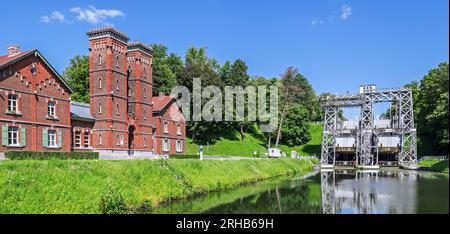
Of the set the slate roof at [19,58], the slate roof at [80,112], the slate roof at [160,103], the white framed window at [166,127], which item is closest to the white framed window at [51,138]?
the slate roof at [80,112]

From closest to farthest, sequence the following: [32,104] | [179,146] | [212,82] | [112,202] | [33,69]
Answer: [112,202] → [32,104] → [33,69] → [179,146] → [212,82]

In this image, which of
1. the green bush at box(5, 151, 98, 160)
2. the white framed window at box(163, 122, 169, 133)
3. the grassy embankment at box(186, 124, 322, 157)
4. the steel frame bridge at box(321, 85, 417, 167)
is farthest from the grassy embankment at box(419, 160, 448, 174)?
the green bush at box(5, 151, 98, 160)

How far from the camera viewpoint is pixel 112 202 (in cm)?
1867

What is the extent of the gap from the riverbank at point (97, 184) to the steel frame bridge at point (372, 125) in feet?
119

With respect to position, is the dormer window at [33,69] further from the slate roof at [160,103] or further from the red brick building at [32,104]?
the slate roof at [160,103]

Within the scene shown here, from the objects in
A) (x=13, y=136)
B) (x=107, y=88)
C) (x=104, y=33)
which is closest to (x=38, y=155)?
(x=13, y=136)

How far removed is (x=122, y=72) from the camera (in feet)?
140

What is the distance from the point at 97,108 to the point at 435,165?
139 feet

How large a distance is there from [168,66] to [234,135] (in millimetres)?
19959

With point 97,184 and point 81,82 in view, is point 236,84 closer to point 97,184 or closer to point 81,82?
point 81,82

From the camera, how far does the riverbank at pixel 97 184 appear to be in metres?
16.7

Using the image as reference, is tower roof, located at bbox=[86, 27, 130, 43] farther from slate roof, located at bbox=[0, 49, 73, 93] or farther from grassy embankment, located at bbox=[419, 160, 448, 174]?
grassy embankment, located at bbox=[419, 160, 448, 174]

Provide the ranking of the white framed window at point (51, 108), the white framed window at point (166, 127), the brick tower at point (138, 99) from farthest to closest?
the white framed window at point (166, 127) < the brick tower at point (138, 99) < the white framed window at point (51, 108)
